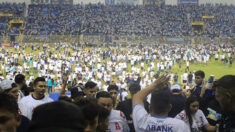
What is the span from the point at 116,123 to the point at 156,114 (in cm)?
73

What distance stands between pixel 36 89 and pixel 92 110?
8.43ft

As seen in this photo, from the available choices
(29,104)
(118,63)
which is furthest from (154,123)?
(118,63)

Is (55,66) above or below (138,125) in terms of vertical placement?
below

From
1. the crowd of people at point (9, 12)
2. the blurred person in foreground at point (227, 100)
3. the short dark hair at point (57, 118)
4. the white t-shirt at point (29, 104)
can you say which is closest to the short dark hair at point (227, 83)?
the blurred person in foreground at point (227, 100)

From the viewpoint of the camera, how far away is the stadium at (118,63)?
102 inches

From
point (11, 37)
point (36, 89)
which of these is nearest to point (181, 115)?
point (36, 89)

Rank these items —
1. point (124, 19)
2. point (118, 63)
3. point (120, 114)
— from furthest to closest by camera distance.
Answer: point (124, 19), point (118, 63), point (120, 114)

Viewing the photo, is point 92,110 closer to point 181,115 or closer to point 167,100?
point 167,100

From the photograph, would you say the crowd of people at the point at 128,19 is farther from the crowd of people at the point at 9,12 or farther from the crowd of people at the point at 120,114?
the crowd of people at the point at 120,114

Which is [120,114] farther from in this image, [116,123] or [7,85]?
[7,85]

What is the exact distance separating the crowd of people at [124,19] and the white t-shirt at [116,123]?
41.2 meters

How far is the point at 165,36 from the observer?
140ft

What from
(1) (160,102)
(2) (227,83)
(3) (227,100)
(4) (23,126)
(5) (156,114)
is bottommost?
(4) (23,126)

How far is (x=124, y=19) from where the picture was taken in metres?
51.5
